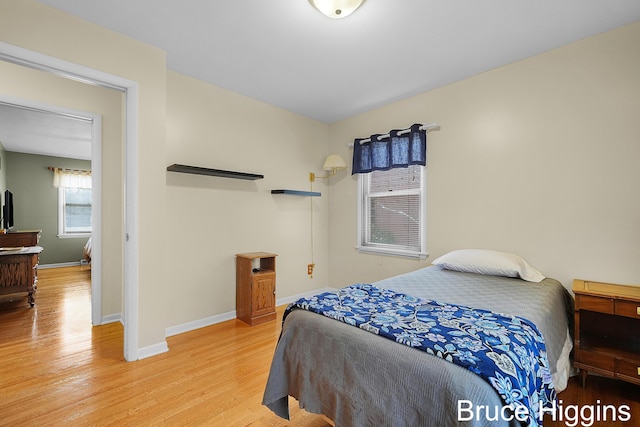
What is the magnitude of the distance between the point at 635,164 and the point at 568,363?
A: 60.4 inches

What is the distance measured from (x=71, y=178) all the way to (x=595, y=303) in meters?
9.07

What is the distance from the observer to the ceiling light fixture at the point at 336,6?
182 centimetres

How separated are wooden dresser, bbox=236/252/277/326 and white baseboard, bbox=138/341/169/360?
2.85ft

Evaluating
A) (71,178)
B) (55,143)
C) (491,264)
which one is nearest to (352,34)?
(491,264)

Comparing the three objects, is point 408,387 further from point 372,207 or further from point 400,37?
point 372,207

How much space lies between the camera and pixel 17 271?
141 inches

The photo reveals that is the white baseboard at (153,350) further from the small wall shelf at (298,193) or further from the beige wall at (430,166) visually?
the small wall shelf at (298,193)

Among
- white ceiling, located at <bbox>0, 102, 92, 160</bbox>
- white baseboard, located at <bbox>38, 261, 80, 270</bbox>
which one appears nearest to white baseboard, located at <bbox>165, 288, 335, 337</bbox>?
white ceiling, located at <bbox>0, 102, 92, 160</bbox>

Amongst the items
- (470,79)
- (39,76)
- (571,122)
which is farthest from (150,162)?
(571,122)

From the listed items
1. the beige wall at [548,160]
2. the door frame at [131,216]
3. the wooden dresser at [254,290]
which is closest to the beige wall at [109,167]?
the door frame at [131,216]

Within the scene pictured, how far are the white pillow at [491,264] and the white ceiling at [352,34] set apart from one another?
69.4 inches

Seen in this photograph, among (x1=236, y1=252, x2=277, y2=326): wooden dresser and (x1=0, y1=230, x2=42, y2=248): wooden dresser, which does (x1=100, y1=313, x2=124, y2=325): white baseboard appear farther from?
(x1=0, y1=230, x2=42, y2=248): wooden dresser

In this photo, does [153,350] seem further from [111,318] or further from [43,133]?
[43,133]

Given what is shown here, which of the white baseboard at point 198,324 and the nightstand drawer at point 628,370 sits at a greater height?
the nightstand drawer at point 628,370
